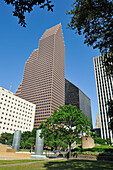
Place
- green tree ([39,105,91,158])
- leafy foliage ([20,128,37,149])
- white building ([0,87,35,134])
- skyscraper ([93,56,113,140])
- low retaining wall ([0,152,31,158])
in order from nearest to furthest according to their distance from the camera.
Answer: low retaining wall ([0,152,31,158]) → green tree ([39,105,91,158]) → leafy foliage ([20,128,37,149]) → white building ([0,87,35,134]) → skyscraper ([93,56,113,140])

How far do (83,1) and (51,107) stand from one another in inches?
5547

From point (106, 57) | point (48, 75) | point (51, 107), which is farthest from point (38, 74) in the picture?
point (106, 57)

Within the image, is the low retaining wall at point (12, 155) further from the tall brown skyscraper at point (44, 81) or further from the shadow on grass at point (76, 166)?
the tall brown skyscraper at point (44, 81)

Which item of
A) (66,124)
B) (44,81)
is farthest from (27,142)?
(44,81)

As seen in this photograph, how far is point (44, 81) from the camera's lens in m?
168

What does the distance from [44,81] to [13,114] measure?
7089 centimetres

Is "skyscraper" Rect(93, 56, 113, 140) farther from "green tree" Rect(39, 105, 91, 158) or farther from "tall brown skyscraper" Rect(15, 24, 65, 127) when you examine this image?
"green tree" Rect(39, 105, 91, 158)

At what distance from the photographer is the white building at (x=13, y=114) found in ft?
322

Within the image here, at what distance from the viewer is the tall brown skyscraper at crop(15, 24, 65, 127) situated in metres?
153

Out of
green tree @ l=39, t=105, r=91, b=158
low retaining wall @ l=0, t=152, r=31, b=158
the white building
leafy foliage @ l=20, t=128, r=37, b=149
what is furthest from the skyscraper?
low retaining wall @ l=0, t=152, r=31, b=158

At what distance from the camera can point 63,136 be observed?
26.5m

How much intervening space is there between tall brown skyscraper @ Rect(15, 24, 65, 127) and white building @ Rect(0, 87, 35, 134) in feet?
90.7

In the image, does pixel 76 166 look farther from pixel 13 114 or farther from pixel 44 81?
pixel 44 81

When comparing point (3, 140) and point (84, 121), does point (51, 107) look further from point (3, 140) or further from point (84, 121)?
point (84, 121)
